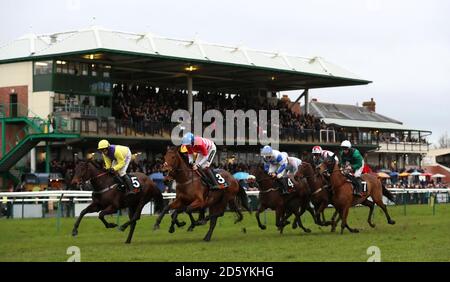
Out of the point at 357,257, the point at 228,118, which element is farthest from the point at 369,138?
the point at 357,257

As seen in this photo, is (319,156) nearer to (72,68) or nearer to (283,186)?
(283,186)

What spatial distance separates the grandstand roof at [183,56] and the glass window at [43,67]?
0.38 meters

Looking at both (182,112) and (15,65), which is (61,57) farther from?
(182,112)

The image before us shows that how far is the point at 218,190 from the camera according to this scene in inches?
687

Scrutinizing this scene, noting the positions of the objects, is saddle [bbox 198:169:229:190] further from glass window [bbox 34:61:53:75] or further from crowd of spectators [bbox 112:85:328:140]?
glass window [bbox 34:61:53:75]

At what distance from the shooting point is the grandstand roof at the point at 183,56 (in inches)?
1473

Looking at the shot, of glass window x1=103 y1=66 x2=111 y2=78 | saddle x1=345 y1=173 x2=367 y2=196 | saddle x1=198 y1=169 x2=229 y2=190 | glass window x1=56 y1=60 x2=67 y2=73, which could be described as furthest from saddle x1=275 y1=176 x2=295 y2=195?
glass window x1=103 y1=66 x2=111 y2=78

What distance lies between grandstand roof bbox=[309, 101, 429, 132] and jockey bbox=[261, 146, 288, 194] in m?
48.5

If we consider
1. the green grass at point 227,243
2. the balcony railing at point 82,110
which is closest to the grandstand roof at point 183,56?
the balcony railing at point 82,110

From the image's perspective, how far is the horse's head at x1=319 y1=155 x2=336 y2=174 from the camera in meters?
18.4

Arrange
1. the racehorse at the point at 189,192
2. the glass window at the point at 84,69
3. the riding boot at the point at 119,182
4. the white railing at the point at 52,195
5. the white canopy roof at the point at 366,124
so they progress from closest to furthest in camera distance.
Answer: the racehorse at the point at 189,192 < the riding boot at the point at 119,182 < the white railing at the point at 52,195 < the glass window at the point at 84,69 < the white canopy roof at the point at 366,124

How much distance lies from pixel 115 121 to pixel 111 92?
2.40 meters

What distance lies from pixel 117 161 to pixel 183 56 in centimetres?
2332

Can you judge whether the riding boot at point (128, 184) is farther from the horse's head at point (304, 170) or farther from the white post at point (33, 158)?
the white post at point (33, 158)
